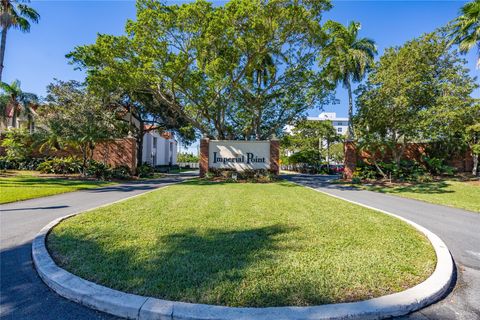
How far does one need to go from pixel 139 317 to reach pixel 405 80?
18.3 metres

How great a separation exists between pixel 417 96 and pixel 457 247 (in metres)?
14.7

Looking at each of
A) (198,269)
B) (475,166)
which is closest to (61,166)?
(198,269)

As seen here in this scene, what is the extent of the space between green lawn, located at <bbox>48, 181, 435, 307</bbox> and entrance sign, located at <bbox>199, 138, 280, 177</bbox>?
12.0 meters

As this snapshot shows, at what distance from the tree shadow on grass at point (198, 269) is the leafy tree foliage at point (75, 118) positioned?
14.8m

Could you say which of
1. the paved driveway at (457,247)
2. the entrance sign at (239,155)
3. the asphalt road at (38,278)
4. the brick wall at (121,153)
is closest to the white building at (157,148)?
the brick wall at (121,153)

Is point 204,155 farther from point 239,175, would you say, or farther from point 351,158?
point 351,158

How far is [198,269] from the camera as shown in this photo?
3.28 meters

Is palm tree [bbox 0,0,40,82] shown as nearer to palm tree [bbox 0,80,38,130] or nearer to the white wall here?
palm tree [bbox 0,80,38,130]

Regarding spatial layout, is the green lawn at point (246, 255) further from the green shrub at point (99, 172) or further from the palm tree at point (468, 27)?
the palm tree at point (468, 27)

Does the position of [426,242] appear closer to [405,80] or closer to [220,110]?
[405,80]

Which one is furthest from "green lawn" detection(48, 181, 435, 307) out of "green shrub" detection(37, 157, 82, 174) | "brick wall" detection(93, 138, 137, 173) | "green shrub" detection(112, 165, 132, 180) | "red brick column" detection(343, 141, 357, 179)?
"brick wall" detection(93, 138, 137, 173)

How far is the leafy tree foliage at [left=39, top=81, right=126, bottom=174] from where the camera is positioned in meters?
17.1

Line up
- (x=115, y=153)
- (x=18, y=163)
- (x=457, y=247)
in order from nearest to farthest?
1. (x=457, y=247)
2. (x=18, y=163)
3. (x=115, y=153)

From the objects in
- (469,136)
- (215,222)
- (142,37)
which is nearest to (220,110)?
(142,37)
